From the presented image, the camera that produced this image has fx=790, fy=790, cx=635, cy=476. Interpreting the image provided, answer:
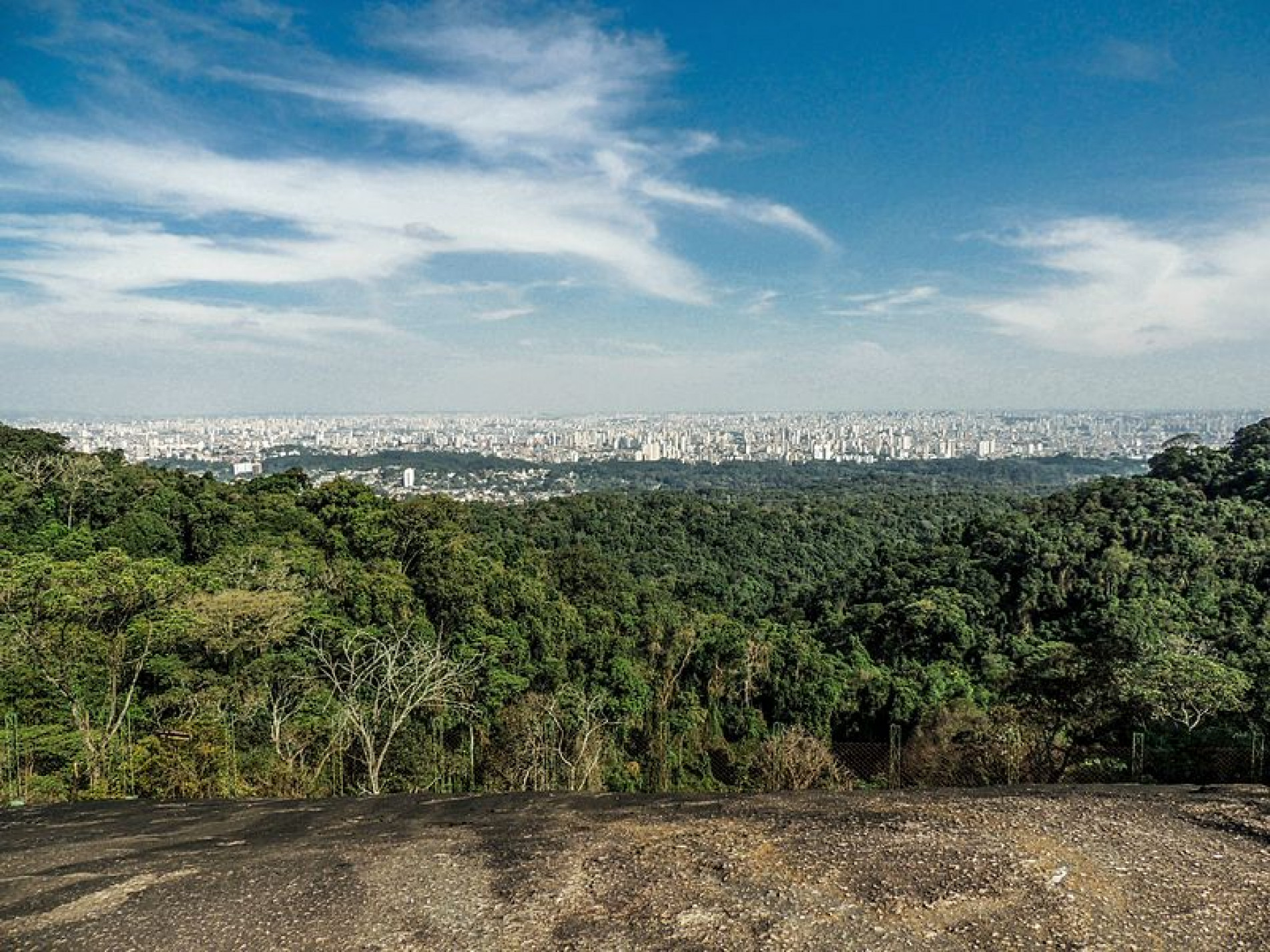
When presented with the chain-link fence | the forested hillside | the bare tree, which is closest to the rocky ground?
the chain-link fence

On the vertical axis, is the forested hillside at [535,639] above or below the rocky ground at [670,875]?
below

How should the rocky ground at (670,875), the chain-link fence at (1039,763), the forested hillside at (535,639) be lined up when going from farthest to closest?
the forested hillside at (535,639)
the chain-link fence at (1039,763)
the rocky ground at (670,875)

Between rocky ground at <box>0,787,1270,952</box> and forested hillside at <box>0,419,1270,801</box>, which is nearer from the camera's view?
rocky ground at <box>0,787,1270,952</box>

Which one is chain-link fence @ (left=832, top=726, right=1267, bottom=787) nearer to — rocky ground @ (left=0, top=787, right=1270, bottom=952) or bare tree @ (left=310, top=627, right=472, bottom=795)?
rocky ground @ (left=0, top=787, right=1270, bottom=952)

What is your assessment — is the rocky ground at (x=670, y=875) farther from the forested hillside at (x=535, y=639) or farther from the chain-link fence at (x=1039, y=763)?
the forested hillside at (x=535, y=639)

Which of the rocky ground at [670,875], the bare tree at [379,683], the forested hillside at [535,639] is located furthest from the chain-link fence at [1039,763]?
the bare tree at [379,683]

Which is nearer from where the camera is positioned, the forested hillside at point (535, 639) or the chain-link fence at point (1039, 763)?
the chain-link fence at point (1039, 763)

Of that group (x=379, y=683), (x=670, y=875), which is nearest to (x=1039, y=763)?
(x=670, y=875)
